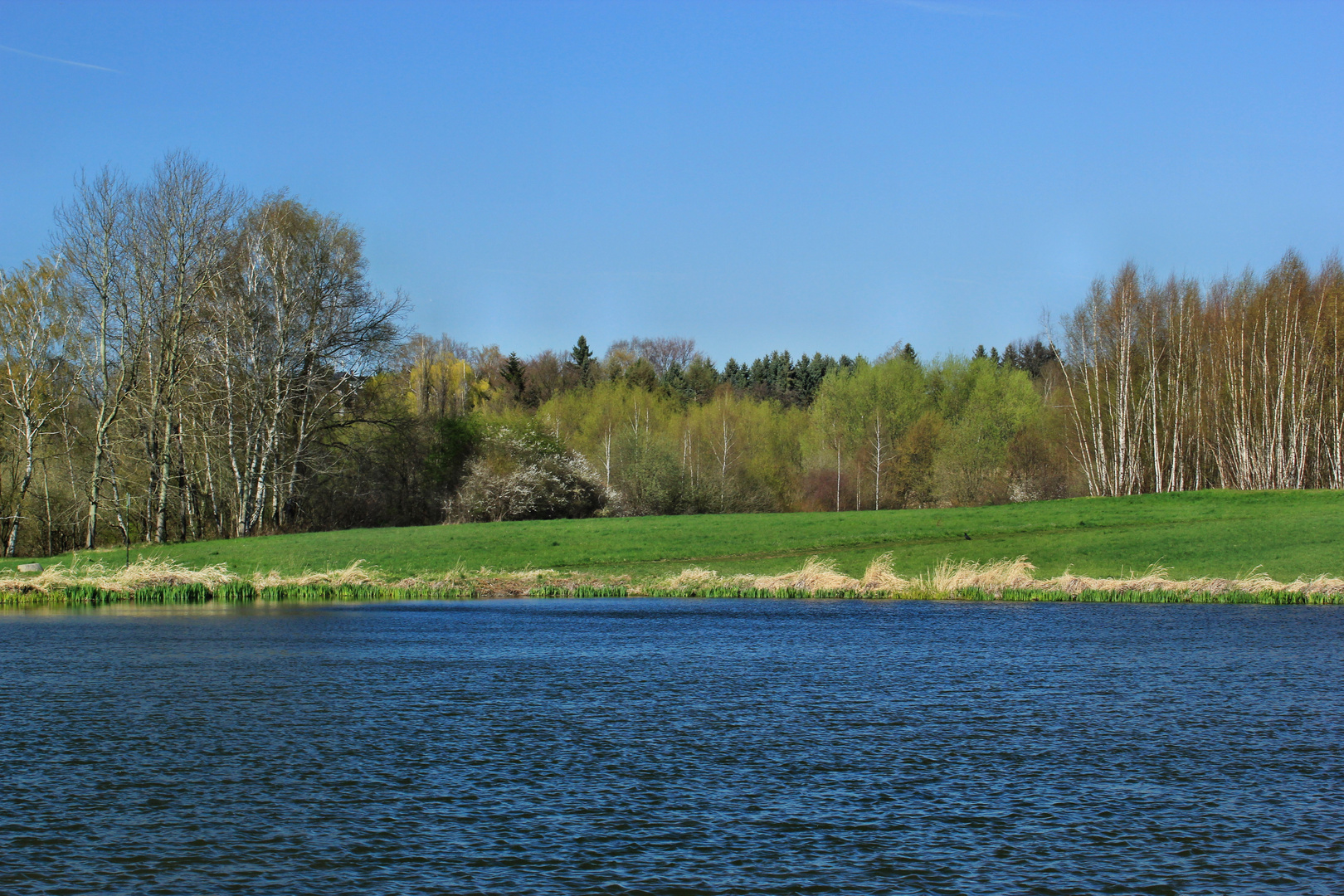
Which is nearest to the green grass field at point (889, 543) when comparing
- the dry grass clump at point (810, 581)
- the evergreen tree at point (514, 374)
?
the dry grass clump at point (810, 581)

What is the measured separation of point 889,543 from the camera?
41.3m

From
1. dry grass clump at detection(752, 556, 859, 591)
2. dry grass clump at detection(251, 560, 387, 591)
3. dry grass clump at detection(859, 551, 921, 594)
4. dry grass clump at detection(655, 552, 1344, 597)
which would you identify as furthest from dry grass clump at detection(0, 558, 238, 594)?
dry grass clump at detection(859, 551, 921, 594)

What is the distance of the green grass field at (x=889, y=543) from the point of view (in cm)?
3584

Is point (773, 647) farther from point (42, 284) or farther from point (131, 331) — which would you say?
point (42, 284)

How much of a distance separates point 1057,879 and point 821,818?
6.17 ft

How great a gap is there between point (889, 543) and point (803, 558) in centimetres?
457

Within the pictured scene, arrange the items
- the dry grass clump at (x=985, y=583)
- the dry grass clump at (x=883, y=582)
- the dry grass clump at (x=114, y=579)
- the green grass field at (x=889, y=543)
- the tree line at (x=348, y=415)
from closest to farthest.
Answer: the dry grass clump at (x=985, y=583) < the dry grass clump at (x=883, y=582) < the dry grass clump at (x=114, y=579) < the green grass field at (x=889, y=543) < the tree line at (x=348, y=415)

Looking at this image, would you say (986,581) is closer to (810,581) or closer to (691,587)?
(810,581)

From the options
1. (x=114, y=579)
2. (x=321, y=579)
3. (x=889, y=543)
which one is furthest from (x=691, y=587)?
(x=114, y=579)

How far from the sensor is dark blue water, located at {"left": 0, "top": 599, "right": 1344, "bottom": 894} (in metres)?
6.86

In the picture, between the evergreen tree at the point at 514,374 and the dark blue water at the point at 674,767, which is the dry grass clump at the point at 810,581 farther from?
the evergreen tree at the point at 514,374

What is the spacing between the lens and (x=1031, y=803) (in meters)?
8.44

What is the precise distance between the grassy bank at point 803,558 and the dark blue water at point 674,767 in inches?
474

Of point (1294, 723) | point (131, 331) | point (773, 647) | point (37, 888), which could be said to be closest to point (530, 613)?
point (773, 647)
